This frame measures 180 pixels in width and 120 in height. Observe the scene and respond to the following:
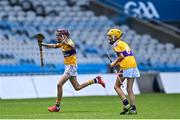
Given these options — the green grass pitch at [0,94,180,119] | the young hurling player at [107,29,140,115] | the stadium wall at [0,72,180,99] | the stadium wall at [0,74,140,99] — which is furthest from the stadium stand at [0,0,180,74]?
the young hurling player at [107,29,140,115]

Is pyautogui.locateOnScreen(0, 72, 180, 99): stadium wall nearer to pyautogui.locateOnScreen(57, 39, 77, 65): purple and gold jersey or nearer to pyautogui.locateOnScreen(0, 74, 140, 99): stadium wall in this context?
pyautogui.locateOnScreen(0, 74, 140, 99): stadium wall

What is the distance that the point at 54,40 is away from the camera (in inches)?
1518

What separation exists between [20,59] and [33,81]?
4539 millimetres

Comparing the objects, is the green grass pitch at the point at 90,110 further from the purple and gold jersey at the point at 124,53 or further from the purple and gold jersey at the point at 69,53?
the purple and gold jersey at the point at 69,53

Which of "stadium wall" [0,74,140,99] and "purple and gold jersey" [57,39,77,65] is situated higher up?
"purple and gold jersey" [57,39,77,65]

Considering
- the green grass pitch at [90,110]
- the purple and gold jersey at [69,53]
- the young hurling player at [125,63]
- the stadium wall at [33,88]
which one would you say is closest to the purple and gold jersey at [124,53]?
the young hurling player at [125,63]

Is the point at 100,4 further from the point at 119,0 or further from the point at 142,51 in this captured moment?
the point at 142,51

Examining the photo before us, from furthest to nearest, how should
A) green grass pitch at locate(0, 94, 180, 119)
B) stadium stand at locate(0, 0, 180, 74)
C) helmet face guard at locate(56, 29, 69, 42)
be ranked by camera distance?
stadium stand at locate(0, 0, 180, 74), helmet face guard at locate(56, 29, 69, 42), green grass pitch at locate(0, 94, 180, 119)

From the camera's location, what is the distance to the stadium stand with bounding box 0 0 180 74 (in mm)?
36750

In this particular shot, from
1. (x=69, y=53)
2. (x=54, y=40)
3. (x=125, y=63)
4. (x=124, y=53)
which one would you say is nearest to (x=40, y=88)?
(x=54, y=40)

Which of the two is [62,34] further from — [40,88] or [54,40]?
[54,40]

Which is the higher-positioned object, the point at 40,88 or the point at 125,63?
the point at 125,63

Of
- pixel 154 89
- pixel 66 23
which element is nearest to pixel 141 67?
pixel 154 89

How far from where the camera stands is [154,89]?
36625mm
